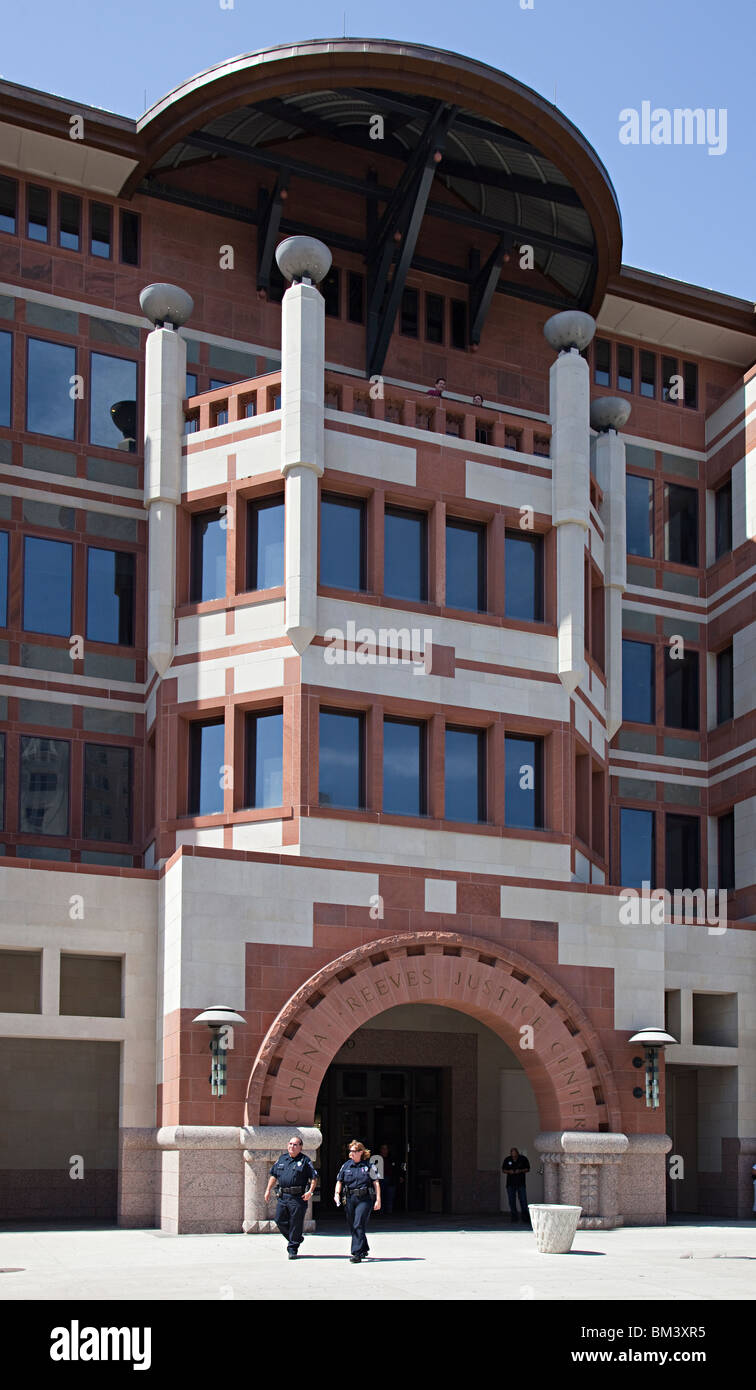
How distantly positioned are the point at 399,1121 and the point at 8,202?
22211 millimetres

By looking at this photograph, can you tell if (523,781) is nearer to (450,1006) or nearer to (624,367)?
(450,1006)

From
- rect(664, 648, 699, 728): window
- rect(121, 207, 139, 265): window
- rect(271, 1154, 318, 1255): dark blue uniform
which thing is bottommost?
rect(271, 1154, 318, 1255): dark blue uniform

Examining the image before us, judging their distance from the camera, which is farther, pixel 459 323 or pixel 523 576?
pixel 459 323

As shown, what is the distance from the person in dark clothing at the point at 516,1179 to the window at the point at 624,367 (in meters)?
21.1

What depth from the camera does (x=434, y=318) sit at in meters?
40.3

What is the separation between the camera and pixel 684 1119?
38906 millimetres

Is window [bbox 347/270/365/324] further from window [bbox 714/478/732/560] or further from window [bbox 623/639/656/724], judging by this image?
window [bbox 714/478/732/560]

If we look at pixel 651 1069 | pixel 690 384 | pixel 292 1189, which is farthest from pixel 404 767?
pixel 690 384

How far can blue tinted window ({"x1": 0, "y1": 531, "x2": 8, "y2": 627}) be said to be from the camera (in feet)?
114

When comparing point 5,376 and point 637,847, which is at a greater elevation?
point 5,376

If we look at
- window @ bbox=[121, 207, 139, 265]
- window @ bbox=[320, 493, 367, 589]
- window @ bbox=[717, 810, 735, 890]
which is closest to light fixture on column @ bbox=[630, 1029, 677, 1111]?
window @ bbox=[717, 810, 735, 890]

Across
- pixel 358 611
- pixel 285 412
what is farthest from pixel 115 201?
pixel 358 611

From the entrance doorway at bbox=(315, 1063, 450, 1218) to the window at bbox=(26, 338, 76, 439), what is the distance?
604 inches
